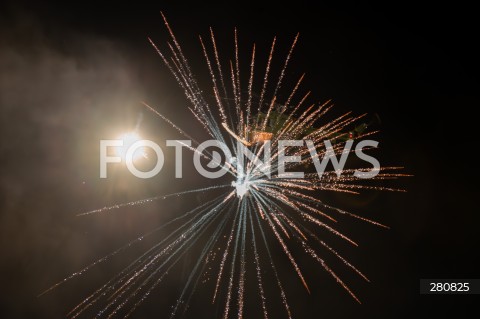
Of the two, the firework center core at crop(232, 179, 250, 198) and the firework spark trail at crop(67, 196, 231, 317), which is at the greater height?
the firework center core at crop(232, 179, 250, 198)

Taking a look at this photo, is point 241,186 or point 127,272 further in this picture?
point 127,272

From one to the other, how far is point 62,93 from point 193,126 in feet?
9.96

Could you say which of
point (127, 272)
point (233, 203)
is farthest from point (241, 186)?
point (127, 272)

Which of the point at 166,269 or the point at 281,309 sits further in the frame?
the point at 281,309

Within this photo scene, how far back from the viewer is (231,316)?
8.36m

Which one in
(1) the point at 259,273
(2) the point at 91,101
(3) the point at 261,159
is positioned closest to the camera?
(3) the point at 261,159

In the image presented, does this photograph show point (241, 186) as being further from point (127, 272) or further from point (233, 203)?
point (127, 272)

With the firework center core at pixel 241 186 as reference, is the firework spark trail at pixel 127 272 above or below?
below

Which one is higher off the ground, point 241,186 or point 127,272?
point 241,186

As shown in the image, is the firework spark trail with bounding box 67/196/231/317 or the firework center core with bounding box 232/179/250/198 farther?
the firework spark trail with bounding box 67/196/231/317

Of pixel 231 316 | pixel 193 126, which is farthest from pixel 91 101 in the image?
pixel 231 316

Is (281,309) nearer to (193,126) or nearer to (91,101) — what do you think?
(193,126)

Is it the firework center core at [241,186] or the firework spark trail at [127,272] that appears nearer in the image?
the firework center core at [241,186]

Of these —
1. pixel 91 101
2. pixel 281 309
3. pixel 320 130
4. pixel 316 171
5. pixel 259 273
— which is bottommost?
pixel 281 309
